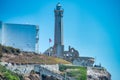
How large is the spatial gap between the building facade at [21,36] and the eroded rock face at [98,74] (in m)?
4.61

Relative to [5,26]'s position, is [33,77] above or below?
below

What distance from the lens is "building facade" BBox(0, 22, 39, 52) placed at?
30.4 metres

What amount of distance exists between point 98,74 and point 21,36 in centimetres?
655

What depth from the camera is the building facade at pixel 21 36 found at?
30438 mm

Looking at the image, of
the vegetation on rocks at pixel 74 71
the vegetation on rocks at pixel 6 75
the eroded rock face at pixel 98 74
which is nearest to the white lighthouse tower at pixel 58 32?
the eroded rock face at pixel 98 74

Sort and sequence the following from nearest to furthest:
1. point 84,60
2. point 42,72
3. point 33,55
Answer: point 42,72
point 33,55
point 84,60

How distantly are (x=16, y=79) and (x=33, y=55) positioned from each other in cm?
712

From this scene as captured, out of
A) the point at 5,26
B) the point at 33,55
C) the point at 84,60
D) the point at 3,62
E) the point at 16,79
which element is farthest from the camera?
the point at 84,60

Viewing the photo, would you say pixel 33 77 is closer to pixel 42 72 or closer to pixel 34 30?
pixel 42 72

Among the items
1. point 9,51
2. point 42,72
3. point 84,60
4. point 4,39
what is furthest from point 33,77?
point 84,60

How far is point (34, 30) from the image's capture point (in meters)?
31.2

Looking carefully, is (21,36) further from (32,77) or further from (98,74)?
(32,77)

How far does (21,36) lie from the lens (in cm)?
3119

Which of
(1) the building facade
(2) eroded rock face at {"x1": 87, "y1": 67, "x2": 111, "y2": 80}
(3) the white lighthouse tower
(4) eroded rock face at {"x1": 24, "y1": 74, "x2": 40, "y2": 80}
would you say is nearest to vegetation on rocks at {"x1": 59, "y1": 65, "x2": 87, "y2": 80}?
(2) eroded rock face at {"x1": 87, "y1": 67, "x2": 111, "y2": 80}
